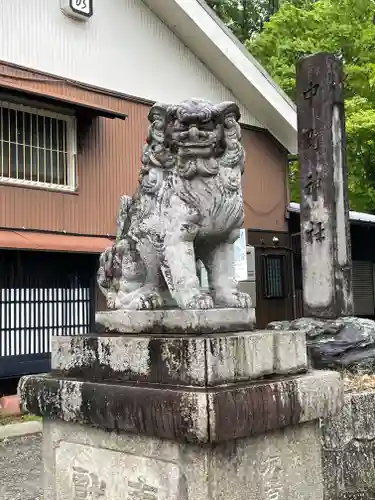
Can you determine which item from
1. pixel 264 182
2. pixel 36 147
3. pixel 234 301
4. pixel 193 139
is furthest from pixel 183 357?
pixel 264 182

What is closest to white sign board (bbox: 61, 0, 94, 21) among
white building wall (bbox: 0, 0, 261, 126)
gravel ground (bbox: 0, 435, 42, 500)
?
white building wall (bbox: 0, 0, 261, 126)


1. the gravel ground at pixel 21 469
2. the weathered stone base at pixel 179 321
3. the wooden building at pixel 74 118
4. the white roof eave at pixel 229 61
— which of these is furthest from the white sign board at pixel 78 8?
the weathered stone base at pixel 179 321

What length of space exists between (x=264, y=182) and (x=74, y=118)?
17.4 feet

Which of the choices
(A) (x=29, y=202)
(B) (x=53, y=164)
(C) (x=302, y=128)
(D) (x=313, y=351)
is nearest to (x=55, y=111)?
(B) (x=53, y=164)

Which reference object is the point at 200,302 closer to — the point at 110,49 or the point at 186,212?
the point at 186,212

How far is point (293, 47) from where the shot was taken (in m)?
16.2

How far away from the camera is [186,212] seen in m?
3.23

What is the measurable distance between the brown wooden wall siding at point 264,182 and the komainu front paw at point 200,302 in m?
10.8

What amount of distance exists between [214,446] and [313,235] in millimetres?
5375

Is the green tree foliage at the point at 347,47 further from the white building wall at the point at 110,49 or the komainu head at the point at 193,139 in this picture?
the komainu head at the point at 193,139

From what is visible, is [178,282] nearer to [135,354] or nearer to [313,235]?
[135,354]

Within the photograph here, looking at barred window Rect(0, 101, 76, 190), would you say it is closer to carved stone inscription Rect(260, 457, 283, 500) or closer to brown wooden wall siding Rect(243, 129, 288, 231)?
brown wooden wall siding Rect(243, 129, 288, 231)

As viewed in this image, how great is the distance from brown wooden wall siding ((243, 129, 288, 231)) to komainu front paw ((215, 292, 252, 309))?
10516 mm

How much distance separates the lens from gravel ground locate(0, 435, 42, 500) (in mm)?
5758
